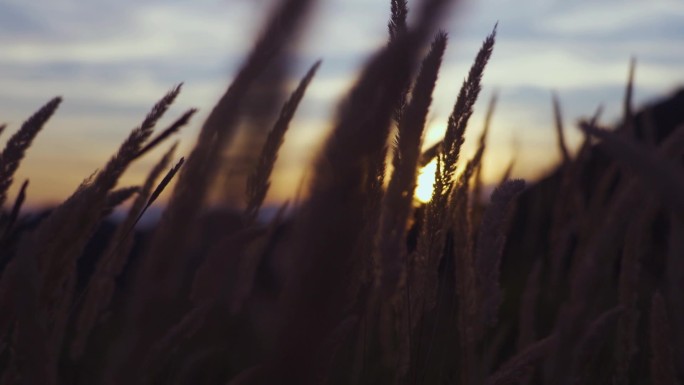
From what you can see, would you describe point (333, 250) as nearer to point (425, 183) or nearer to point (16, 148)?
point (16, 148)

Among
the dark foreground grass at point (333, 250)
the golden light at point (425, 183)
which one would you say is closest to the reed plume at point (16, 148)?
the dark foreground grass at point (333, 250)

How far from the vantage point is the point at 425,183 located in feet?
5.79

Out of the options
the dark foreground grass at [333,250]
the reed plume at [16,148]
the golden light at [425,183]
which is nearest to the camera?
the dark foreground grass at [333,250]

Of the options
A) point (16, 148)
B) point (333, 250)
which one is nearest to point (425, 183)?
point (16, 148)

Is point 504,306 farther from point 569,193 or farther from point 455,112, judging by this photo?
point 455,112

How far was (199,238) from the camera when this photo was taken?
104 centimetres

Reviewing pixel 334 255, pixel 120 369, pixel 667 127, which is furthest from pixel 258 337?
pixel 667 127

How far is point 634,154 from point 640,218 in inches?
58.1

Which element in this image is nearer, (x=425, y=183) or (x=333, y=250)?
(x=333, y=250)

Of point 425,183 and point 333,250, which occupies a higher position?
point 425,183

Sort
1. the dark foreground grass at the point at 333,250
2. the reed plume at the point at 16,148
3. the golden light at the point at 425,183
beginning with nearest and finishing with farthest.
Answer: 1. the dark foreground grass at the point at 333,250
2. the reed plume at the point at 16,148
3. the golden light at the point at 425,183

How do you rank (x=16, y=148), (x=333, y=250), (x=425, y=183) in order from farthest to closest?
(x=425, y=183) → (x=16, y=148) → (x=333, y=250)

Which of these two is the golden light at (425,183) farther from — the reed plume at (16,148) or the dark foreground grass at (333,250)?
the reed plume at (16,148)

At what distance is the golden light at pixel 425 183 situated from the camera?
150 centimetres
